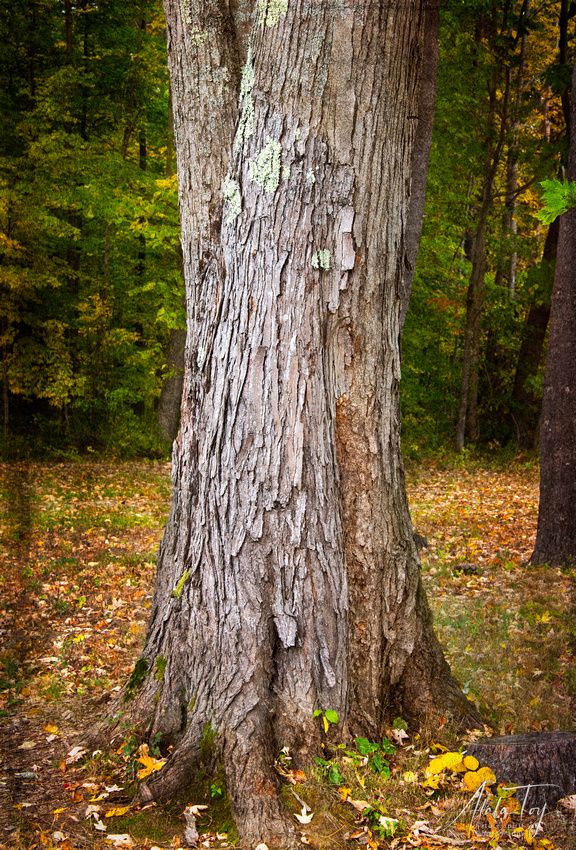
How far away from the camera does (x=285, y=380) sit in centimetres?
351

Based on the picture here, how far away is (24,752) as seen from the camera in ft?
13.6

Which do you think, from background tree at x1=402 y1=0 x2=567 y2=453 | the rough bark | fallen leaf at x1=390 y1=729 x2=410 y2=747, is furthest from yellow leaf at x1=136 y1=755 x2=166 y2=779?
the rough bark

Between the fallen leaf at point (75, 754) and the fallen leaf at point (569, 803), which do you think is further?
the fallen leaf at point (75, 754)

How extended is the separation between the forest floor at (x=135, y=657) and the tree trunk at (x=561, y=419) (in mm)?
345

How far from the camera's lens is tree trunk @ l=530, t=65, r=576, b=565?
7141 mm

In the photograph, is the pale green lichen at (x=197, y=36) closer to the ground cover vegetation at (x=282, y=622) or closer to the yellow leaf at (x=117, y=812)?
the ground cover vegetation at (x=282, y=622)

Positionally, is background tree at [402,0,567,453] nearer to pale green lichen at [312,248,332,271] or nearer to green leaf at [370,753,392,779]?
pale green lichen at [312,248,332,271]

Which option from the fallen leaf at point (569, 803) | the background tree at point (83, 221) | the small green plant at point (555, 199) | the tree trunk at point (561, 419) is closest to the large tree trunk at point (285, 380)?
the small green plant at point (555, 199)

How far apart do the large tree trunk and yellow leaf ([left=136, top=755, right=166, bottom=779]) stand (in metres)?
0.08

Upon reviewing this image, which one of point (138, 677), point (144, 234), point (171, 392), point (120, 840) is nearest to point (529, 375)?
point (171, 392)

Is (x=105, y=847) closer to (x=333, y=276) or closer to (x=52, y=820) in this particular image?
(x=52, y=820)

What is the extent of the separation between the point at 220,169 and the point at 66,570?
527cm

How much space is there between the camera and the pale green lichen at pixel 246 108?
142 inches

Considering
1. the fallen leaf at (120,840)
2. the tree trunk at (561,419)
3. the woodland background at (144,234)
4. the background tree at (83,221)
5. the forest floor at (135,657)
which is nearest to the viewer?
the fallen leaf at (120,840)
